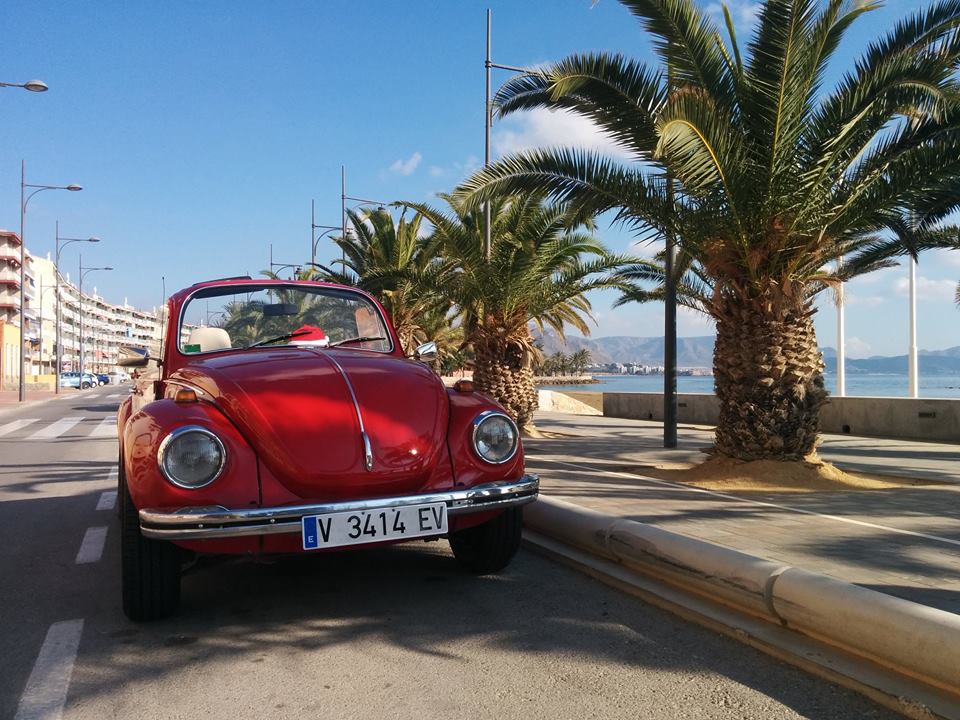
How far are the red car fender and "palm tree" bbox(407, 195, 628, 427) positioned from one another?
10552 millimetres

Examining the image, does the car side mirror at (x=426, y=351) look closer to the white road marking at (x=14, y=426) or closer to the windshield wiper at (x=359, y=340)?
the windshield wiper at (x=359, y=340)

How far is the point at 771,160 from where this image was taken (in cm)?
771

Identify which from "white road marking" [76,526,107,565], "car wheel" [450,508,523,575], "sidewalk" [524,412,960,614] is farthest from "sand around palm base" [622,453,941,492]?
"white road marking" [76,526,107,565]

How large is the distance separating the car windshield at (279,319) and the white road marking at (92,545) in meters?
1.51

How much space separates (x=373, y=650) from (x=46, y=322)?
127541 mm

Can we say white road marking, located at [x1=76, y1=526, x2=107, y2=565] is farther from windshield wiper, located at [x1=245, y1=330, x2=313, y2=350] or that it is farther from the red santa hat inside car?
the red santa hat inside car

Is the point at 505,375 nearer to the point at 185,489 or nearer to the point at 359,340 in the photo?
the point at 359,340

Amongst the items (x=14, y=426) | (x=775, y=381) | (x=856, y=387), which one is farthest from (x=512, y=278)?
(x=856, y=387)

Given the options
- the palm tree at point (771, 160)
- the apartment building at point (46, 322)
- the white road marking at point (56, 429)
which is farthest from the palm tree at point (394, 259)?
the apartment building at point (46, 322)

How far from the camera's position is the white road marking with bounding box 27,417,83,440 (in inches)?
614

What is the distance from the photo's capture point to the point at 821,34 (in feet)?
25.2

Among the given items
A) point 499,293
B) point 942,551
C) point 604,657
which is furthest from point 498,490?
point 499,293

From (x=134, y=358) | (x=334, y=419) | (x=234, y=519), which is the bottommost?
(x=234, y=519)

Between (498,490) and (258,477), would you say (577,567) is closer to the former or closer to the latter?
(498,490)
